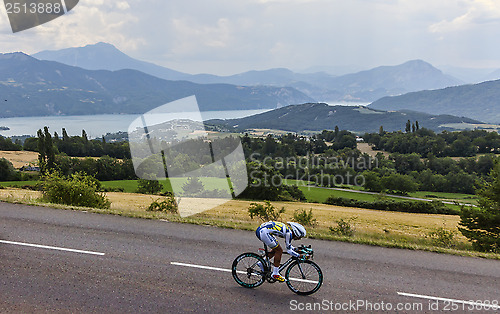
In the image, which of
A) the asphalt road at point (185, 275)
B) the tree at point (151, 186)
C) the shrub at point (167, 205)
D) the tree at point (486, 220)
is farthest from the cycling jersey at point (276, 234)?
the tree at point (151, 186)

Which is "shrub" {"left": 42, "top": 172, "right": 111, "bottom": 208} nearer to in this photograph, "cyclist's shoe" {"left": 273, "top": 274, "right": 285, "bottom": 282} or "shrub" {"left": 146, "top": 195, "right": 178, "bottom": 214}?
"shrub" {"left": 146, "top": 195, "right": 178, "bottom": 214}

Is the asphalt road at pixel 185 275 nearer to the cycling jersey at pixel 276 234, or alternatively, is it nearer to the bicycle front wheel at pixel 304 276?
the bicycle front wheel at pixel 304 276

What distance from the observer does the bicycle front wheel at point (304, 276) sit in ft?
24.6

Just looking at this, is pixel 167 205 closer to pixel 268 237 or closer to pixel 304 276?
pixel 268 237

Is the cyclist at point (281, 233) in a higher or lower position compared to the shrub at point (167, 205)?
higher

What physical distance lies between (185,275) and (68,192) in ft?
34.0

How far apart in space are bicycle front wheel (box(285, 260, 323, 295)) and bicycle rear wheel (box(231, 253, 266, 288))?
2.05ft

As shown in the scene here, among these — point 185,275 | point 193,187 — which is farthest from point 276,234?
point 193,187

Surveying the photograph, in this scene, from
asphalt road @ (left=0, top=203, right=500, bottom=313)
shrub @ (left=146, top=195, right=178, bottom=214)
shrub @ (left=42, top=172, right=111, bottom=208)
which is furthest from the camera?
shrub @ (left=146, top=195, right=178, bottom=214)

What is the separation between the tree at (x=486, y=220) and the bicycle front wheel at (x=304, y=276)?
1039 centimetres

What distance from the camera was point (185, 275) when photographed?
8.06m

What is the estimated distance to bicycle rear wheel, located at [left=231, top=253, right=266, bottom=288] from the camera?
762 centimetres

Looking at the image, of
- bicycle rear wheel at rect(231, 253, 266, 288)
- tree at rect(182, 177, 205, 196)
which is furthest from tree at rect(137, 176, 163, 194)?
bicycle rear wheel at rect(231, 253, 266, 288)

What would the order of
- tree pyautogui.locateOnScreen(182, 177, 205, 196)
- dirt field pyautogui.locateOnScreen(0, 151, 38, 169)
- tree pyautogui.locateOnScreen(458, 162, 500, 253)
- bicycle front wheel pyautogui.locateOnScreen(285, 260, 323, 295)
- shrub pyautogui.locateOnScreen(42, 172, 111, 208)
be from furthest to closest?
dirt field pyautogui.locateOnScreen(0, 151, 38, 169)
tree pyautogui.locateOnScreen(182, 177, 205, 196)
shrub pyautogui.locateOnScreen(42, 172, 111, 208)
tree pyautogui.locateOnScreen(458, 162, 500, 253)
bicycle front wheel pyautogui.locateOnScreen(285, 260, 323, 295)
